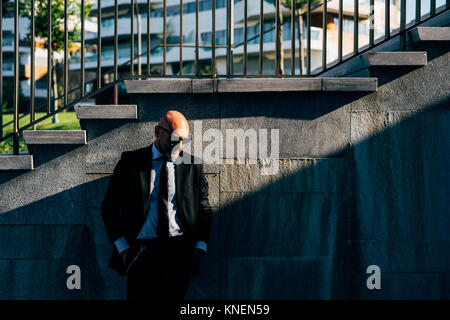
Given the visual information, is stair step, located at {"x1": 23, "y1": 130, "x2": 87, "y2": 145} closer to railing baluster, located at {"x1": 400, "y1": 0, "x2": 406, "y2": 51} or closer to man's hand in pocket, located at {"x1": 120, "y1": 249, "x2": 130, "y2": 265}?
man's hand in pocket, located at {"x1": 120, "y1": 249, "x2": 130, "y2": 265}

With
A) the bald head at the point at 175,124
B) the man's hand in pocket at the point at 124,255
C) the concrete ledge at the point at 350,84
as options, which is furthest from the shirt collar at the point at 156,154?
the concrete ledge at the point at 350,84

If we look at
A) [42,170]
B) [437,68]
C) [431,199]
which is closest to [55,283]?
[42,170]

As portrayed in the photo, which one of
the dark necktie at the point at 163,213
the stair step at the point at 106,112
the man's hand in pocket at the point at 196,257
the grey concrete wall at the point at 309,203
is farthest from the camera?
the grey concrete wall at the point at 309,203

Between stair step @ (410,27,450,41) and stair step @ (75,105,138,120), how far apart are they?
2.51 m

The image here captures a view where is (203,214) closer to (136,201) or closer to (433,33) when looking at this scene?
(136,201)

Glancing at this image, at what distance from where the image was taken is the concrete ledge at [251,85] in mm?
3822

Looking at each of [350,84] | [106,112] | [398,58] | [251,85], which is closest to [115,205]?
[106,112]

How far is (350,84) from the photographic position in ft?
12.6

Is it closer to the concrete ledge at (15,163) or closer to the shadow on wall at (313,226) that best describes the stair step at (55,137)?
the concrete ledge at (15,163)

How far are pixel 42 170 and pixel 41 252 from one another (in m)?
0.72

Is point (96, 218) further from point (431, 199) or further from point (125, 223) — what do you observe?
point (431, 199)

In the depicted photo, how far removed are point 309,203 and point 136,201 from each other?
1523 mm

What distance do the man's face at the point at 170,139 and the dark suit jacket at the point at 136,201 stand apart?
0.11 metres

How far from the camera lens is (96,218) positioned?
3906mm
